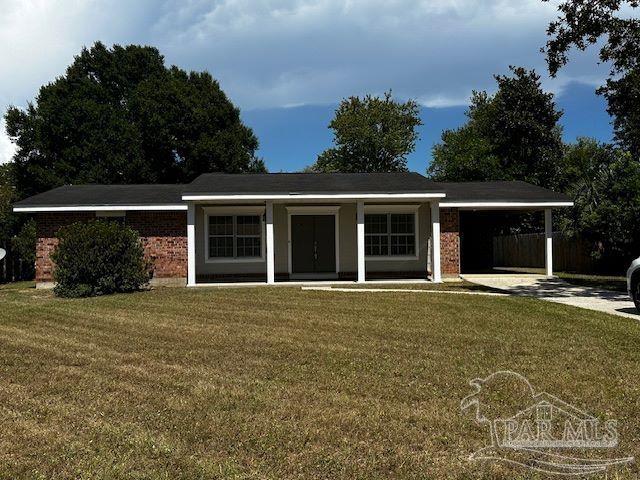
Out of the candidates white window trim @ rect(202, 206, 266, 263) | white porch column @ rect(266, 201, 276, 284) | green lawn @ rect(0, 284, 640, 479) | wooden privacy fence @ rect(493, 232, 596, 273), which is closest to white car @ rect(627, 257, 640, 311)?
green lawn @ rect(0, 284, 640, 479)

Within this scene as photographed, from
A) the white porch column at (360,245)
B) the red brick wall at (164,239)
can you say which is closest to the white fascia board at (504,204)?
the white porch column at (360,245)

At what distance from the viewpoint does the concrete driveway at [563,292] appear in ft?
35.8

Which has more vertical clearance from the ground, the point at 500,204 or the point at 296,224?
the point at 500,204

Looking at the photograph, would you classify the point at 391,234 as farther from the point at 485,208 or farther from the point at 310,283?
the point at 310,283

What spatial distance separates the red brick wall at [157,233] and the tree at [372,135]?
109 ft

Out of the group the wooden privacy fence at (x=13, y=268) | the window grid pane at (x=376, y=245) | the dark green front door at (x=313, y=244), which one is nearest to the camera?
the window grid pane at (x=376, y=245)

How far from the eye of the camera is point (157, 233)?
17.6m

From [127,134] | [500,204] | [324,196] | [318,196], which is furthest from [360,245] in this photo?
[127,134]

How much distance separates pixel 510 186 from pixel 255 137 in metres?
20.5

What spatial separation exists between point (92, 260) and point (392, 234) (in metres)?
9.88

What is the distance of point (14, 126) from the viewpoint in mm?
33906

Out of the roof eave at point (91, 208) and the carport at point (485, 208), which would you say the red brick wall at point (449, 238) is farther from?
the roof eave at point (91, 208)

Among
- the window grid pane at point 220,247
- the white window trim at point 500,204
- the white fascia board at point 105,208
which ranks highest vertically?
the white window trim at point 500,204

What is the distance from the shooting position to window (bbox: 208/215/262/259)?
60.8 ft
